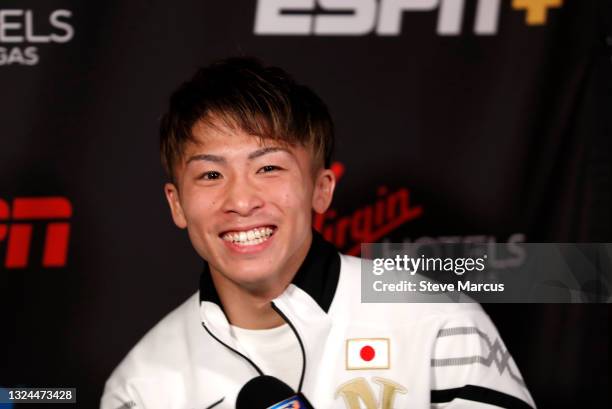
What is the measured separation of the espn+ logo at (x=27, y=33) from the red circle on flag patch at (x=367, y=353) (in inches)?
42.4

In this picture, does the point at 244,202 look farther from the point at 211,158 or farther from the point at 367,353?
the point at 367,353

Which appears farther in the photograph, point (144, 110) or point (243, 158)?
point (144, 110)

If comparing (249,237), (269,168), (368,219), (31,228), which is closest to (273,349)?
(249,237)

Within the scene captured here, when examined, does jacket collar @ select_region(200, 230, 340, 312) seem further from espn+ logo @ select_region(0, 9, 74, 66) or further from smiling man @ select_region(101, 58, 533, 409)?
espn+ logo @ select_region(0, 9, 74, 66)

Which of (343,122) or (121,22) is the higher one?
(121,22)

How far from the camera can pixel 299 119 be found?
150 centimetres

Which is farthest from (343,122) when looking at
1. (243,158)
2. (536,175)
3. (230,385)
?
(230,385)

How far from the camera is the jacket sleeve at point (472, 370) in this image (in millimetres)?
1389

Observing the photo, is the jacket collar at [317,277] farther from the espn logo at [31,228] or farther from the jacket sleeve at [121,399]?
the espn logo at [31,228]

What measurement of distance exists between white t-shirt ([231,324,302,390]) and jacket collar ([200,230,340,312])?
81 millimetres

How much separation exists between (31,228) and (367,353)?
0.96 metres

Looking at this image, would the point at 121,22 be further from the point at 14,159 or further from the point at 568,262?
the point at 568,262

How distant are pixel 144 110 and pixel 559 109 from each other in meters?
1.01

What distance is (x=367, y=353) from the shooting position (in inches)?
58.1
